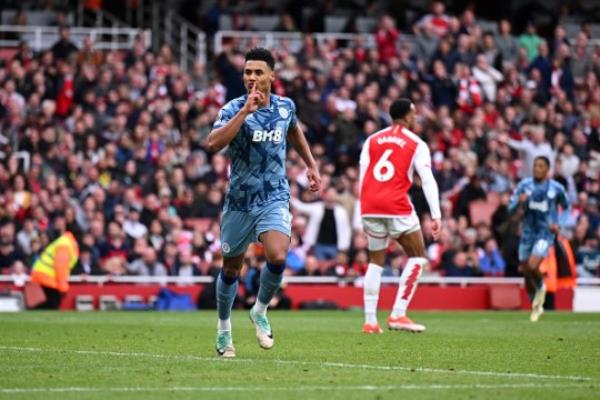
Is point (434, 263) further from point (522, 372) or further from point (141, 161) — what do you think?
point (522, 372)

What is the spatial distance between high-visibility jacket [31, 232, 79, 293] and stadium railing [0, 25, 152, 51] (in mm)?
7060

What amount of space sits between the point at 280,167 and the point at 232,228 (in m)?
0.65

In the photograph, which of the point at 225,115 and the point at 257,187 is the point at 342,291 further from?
the point at 225,115

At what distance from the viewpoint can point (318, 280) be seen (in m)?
27.1

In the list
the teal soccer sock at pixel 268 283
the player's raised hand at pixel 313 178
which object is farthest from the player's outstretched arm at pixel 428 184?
the teal soccer sock at pixel 268 283

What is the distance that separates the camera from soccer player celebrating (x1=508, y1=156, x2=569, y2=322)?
72.1 feet

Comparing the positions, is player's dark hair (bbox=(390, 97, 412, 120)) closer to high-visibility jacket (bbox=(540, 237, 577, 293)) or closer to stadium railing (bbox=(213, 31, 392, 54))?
high-visibility jacket (bbox=(540, 237, 577, 293))

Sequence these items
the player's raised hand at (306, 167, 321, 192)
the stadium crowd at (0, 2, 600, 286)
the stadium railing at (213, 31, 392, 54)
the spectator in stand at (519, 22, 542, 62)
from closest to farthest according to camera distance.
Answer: the player's raised hand at (306, 167, 321, 192), the stadium crowd at (0, 2, 600, 286), the stadium railing at (213, 31, 392, 54), the spectator in stand at (519, 22, 542, 62)

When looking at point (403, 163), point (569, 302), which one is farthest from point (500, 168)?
point (403, 163)

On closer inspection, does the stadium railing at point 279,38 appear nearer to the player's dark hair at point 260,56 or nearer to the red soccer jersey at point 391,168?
the red soccer jersey at point 391,168

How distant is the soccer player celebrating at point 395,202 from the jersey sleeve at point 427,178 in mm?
11

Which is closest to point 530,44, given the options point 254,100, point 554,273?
point 554,273

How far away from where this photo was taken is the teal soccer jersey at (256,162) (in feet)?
41.8

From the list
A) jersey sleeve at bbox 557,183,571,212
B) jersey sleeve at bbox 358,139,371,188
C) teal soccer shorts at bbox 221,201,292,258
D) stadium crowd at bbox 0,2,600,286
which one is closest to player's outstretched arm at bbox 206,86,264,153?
teal soccer shorts at bbox 221,201,292,258
